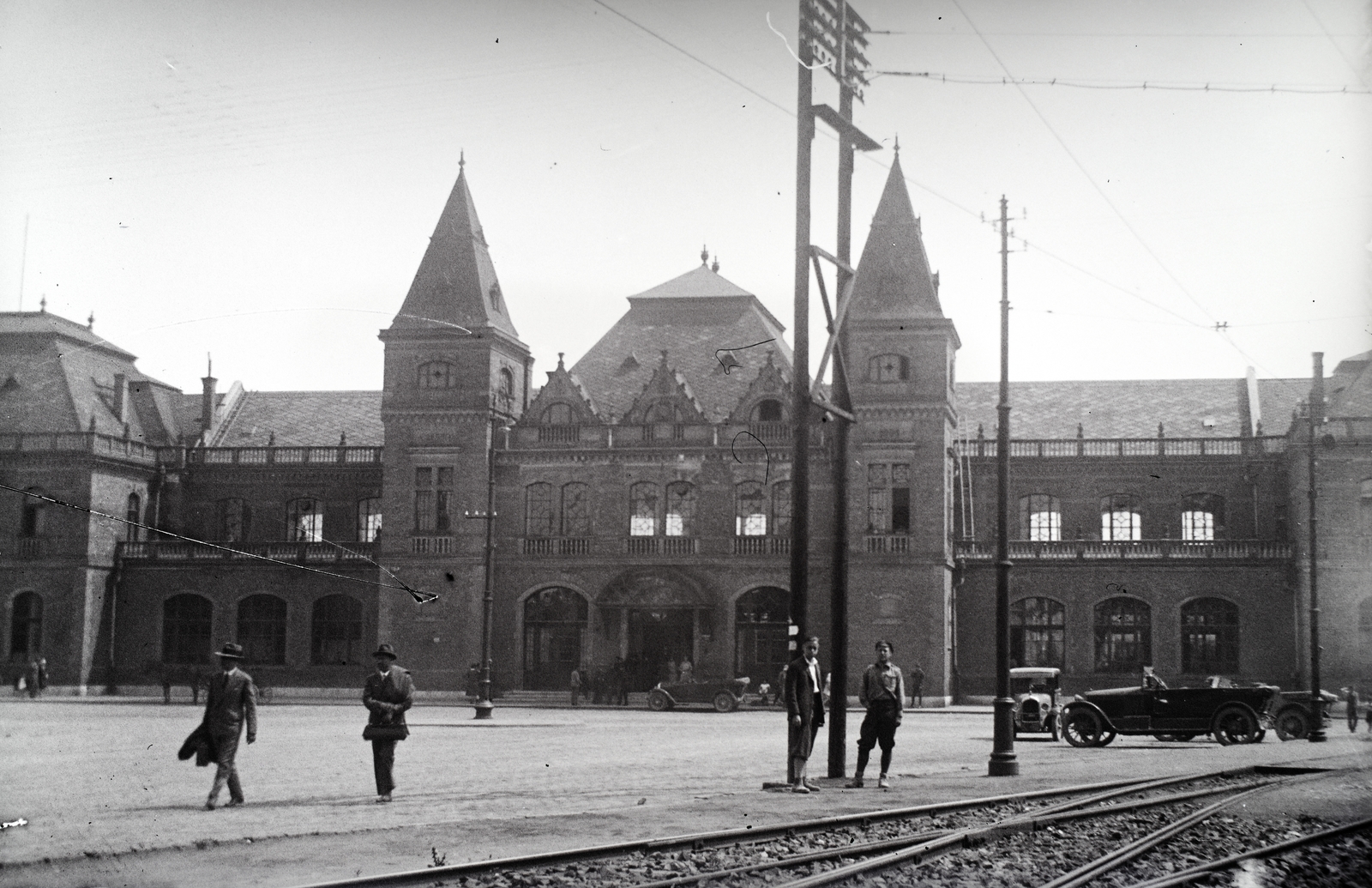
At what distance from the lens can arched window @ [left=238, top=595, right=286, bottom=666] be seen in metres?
52.9

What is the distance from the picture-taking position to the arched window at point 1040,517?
5409 cm

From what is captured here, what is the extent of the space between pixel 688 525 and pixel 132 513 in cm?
1905

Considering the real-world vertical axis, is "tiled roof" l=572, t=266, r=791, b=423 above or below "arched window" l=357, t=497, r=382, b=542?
above

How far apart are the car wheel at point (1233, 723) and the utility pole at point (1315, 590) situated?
2.46 meters

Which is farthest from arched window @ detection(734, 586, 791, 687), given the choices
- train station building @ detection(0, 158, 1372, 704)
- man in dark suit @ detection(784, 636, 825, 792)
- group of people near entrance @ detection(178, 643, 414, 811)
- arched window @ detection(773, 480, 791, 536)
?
group of people near entrance @ detection(178, 643, 414, 811)

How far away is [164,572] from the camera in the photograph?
5266cm

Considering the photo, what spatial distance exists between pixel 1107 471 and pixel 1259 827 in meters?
41.5

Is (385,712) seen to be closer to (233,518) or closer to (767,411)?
(767,411)

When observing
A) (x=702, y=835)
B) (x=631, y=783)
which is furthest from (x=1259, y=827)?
(x=631, y=783)

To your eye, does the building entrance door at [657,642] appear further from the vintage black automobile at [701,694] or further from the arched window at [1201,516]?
the arched window at [1201,516]

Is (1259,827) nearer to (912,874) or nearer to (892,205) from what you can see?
(912,874)

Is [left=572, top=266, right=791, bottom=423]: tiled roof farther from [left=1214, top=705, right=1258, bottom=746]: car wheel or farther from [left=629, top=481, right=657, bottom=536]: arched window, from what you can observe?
[left=1214, top=705, right=1258, bottom=746]: car wheel

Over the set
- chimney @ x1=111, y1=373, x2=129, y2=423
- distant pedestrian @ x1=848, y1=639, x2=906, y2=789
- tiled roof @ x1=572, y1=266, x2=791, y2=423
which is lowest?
distant pedestrian @ x1=848, y1=639, x2=906, y2=789

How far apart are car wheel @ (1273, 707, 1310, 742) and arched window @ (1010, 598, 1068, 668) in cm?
2135
